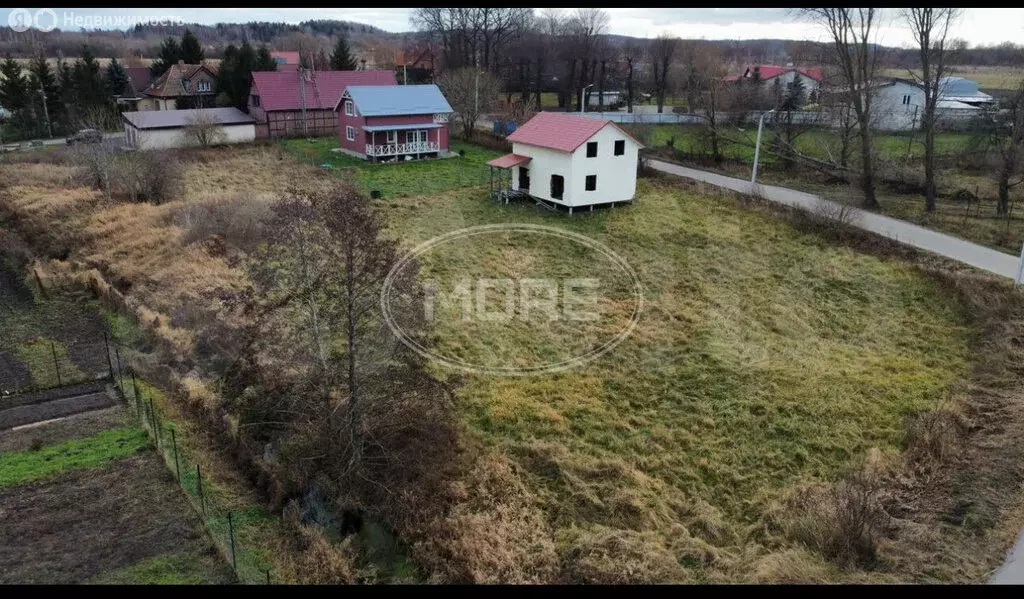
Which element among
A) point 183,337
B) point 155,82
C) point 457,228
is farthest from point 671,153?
point 155,82

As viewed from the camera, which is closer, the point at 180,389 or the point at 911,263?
the point at 180,389

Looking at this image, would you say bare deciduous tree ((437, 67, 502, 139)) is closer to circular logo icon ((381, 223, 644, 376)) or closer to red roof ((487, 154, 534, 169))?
red roof ((487, 154, 534, 169))

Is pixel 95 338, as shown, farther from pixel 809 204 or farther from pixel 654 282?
pixel 809 204

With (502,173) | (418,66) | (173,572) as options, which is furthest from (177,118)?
(173,572)

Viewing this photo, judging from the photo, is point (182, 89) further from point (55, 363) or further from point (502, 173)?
point (55, 363)

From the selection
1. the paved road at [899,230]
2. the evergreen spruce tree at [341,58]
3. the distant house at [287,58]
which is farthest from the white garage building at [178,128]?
the paved road at [899,230]

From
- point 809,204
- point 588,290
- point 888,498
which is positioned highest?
point 809,204
